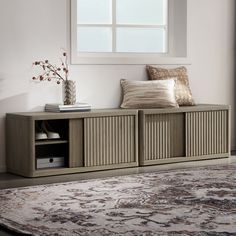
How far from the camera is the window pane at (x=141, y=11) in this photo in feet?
22.2

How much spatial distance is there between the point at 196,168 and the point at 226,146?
0.98m

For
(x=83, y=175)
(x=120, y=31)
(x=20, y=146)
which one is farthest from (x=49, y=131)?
(x=120, y=31)

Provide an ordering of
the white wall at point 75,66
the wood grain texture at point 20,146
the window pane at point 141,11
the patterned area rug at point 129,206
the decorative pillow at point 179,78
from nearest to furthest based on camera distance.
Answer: the patterned area rug at point 129,206 → the wood grain texture at point 20,146 → the white wall at point 75,66 → the decorative pillow at point 179,78 → the window pane at point 141,11

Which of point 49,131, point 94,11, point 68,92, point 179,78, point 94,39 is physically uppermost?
point 94,11

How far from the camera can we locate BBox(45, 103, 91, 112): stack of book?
5.74 meters

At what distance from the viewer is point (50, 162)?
225 inches

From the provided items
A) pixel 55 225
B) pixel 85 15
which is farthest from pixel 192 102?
pixel 55 225

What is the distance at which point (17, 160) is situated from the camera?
5668 millimetres

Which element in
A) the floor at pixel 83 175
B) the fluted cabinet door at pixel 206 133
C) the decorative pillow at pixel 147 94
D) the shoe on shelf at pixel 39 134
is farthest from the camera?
the fluted cabinet door at pixel 206 133

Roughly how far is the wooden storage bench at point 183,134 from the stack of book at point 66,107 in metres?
0.53

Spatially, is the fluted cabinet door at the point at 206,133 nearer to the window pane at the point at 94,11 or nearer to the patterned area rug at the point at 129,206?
the patterned area rug at the point at 129,206

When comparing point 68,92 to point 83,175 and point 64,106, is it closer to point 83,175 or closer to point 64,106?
point 64,106

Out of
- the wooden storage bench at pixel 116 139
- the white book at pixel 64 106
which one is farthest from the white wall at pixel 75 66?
the wooden storage bench at pixel 116 139

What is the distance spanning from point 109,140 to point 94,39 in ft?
3.96
